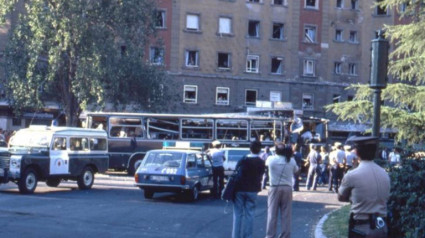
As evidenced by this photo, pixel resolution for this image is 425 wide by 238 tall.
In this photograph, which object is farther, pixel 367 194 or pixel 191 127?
pixel 191 127

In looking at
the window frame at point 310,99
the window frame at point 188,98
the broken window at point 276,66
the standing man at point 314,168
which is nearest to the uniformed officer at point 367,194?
the standing man at point 314,168

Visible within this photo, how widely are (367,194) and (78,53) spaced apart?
105 ft

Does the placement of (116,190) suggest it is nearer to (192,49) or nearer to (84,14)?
(84,14)

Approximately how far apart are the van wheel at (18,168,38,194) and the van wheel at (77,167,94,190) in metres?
2.36

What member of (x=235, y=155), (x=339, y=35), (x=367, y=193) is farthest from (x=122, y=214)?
(x=339, y=35)

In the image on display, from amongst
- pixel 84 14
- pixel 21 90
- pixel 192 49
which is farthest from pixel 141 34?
pixel 192 49

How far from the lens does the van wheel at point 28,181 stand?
20.5 metres

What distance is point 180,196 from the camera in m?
21.3

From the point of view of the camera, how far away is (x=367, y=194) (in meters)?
6.74

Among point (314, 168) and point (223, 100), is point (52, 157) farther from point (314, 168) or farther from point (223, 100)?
point (223, 100)

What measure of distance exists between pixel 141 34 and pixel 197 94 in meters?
11.7

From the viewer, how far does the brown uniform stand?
6.73 m

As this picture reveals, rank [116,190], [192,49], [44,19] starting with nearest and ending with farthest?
[116,190] < [44,19] < [192,49]

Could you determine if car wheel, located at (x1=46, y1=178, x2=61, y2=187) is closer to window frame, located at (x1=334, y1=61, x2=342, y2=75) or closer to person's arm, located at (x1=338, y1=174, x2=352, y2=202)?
person's arm, located at (x1=338, y1=174, x2=352, y2=202)
